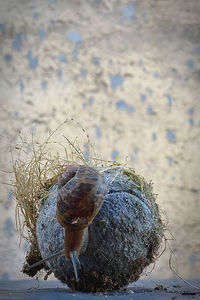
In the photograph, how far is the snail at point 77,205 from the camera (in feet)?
2.25

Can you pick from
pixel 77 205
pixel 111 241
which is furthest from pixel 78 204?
pixel 111 241

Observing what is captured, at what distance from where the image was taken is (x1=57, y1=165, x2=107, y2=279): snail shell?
2.25ft

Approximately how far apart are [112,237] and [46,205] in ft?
0.68

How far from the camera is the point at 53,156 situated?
3.27ft

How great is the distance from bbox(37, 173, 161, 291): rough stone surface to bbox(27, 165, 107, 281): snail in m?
0.04

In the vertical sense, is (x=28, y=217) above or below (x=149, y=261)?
above

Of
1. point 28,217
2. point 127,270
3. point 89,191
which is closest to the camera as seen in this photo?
point 89,191

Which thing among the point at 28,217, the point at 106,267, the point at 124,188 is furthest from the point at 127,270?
the point at 28,217

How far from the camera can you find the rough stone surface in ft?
2.53

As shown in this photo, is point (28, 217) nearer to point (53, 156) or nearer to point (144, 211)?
point (53, 156)

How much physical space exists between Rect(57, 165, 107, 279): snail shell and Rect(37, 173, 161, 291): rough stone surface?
1.8 inches

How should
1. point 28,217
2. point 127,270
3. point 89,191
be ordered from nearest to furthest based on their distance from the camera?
point 89,191
point 127,270
point 28,217

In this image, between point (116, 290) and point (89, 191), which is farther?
point (116, 290)

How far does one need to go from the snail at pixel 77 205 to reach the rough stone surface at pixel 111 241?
0.13ft
